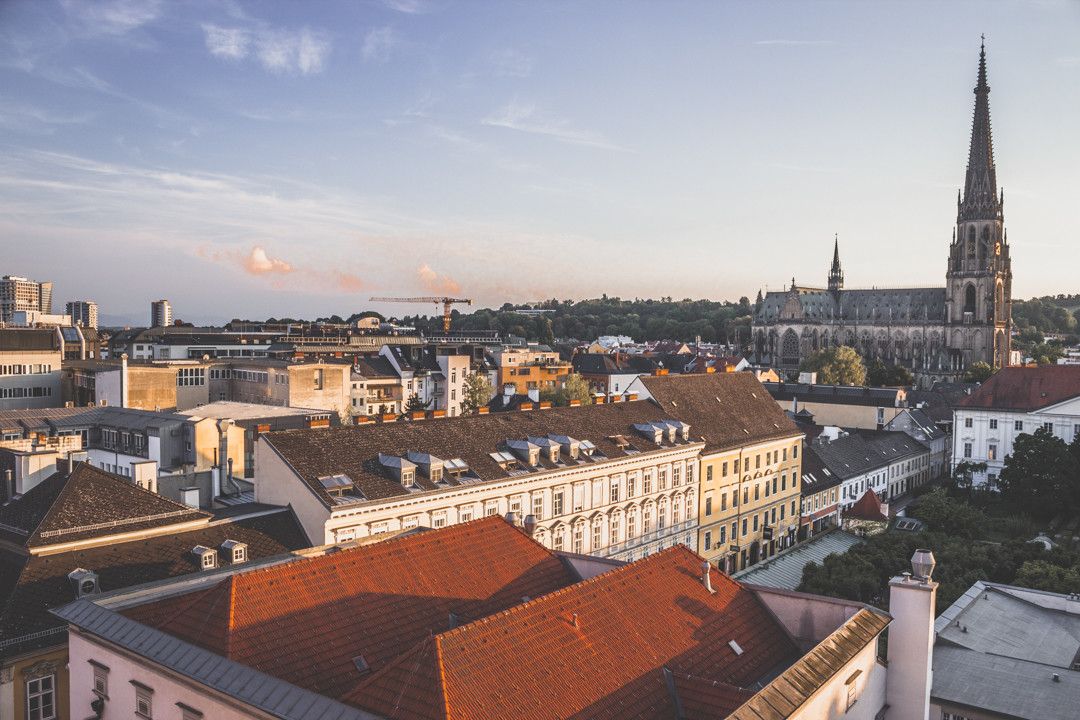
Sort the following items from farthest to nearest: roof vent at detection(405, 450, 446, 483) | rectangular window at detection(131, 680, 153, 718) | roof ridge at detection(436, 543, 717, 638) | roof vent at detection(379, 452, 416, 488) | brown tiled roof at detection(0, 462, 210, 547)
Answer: roof vent at detection(405, 450, 446, 483)
roof vent at detection(379, 452, 416, 488)
brown tiled roof at detection(0, 462, 210, 547)
rectangular window at detection(131, 680, 153, 718)
roof ridge at detection(436, 543, 717, 638)

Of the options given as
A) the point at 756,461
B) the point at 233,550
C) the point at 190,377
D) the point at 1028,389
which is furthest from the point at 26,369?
the point at 1028,389

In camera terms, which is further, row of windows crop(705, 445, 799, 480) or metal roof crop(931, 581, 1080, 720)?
row of windows crop(705, 445, 799, 480)

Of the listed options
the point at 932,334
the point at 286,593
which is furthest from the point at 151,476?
the point at 932,334

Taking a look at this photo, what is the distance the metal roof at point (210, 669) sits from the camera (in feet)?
44.4

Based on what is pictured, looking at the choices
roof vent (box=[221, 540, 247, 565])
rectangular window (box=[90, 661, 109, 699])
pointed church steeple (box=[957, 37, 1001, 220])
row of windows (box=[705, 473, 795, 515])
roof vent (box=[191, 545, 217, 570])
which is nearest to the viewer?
rectangular window (box=[90, 661, 109, 699])

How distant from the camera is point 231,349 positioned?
126 m

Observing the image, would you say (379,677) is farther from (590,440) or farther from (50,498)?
(590,440)

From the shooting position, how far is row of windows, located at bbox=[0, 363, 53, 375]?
8081 centimetres

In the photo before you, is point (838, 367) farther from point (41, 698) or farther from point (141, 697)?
point (141, 697)

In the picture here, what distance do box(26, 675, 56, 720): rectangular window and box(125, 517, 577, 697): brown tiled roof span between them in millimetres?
7053

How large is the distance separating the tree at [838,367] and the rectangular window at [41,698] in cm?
13742

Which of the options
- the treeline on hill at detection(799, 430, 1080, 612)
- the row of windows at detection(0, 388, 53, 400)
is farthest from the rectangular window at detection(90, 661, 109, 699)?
the row of windows at detection(0, 388, 53, 400)

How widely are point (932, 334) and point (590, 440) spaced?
570 feet

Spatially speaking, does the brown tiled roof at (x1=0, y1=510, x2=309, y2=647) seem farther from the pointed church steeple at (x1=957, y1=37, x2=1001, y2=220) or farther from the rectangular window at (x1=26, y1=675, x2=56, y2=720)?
the pointed church steeple at (x1=957, y1=37, x2=1001, y2=220)
